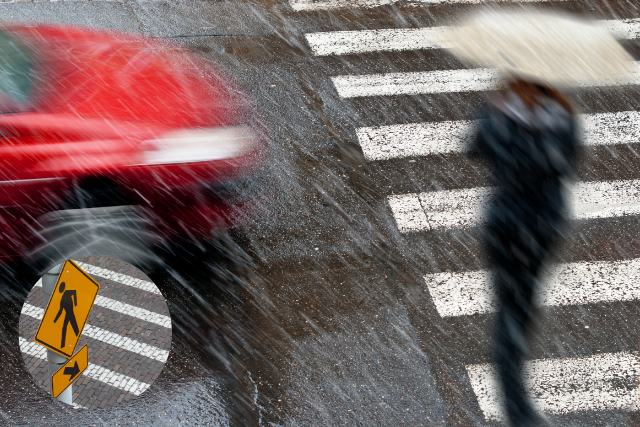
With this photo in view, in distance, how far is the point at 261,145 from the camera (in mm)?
6727

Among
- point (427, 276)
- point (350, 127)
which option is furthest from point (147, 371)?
point (350, 127)

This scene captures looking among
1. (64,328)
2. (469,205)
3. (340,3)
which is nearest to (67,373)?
(64,328)

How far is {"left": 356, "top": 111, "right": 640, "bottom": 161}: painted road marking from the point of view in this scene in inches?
271

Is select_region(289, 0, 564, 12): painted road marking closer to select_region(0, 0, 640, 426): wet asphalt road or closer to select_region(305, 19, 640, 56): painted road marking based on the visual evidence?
select_region(305, 19, 640, 56): painted road marking

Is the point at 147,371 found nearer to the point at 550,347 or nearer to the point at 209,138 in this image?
the point at 209,138

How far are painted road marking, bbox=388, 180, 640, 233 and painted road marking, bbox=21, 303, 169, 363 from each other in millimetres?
2509

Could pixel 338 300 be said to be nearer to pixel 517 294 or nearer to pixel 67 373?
pixel 517 294

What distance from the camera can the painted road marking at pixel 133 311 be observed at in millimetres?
5105

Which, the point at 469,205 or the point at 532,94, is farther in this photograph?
the point at 469,205

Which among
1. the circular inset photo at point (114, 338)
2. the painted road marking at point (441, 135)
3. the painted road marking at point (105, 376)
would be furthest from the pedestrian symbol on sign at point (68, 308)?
the painted road marking at point (441, 135)

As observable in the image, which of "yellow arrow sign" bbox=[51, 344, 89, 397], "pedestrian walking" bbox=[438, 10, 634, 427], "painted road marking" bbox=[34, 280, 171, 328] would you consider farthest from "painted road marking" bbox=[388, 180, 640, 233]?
"yellow arrow sign" bbox=[51, 344, 89, 397]

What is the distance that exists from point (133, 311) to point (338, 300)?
A: 1.73 m

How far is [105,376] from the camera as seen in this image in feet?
15.6

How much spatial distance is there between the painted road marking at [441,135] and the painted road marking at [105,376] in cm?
339
